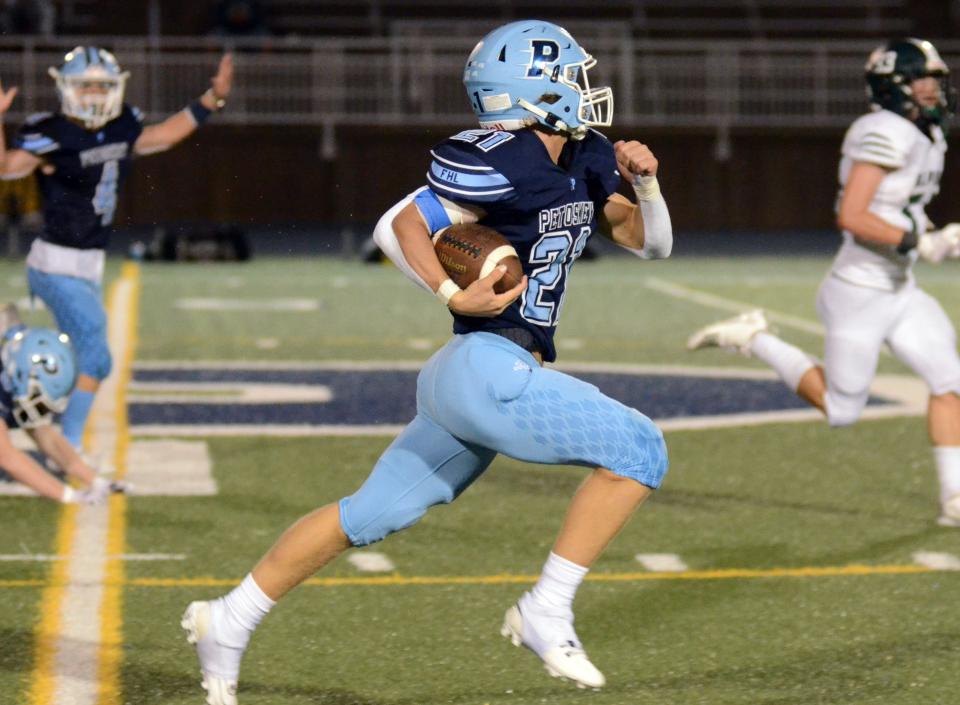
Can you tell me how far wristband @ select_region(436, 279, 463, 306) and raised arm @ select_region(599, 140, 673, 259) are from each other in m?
0.52

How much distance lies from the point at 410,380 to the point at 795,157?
16.5 meters

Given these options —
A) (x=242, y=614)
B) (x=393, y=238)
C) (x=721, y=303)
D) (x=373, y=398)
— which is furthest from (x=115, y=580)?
(x=721, y=303)

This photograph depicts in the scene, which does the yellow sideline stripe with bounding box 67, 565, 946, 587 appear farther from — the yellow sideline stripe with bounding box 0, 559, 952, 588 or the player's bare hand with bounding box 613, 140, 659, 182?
the player's bare hand with bounding box 613, 140, 659, 182

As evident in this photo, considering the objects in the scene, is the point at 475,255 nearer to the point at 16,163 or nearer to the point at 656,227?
the point at 656,227

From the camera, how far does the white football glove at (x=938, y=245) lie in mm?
6594

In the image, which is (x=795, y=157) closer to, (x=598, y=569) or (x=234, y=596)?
(x=598, y=569)

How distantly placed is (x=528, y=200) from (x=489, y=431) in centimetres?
53

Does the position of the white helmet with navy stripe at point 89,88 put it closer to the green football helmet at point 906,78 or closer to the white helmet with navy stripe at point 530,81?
the green football helmet at point 906,78

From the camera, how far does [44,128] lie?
7395mm

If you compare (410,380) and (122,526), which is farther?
(410,380)

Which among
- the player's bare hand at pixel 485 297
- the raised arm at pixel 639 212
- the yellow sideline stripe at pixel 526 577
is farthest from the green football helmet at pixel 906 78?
the player's bare hand at pixel 485 297

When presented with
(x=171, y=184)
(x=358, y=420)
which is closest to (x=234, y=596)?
(x=358, y=420)

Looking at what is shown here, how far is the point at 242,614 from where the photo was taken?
4180mm

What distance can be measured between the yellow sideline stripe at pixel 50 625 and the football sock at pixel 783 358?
271 cm
